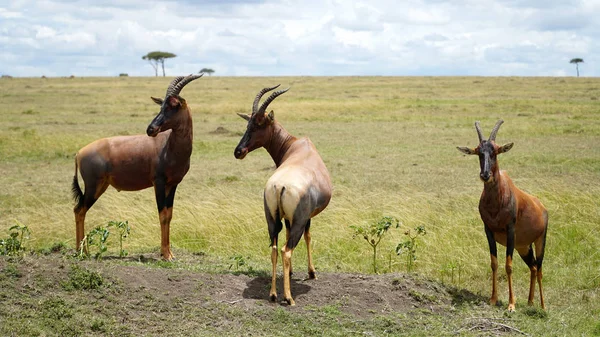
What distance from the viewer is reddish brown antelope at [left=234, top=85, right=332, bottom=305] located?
702cm

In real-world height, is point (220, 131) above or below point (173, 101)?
below

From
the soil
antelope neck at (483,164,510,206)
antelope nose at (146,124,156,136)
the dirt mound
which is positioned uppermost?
antelope nose at (146,124,156,136)

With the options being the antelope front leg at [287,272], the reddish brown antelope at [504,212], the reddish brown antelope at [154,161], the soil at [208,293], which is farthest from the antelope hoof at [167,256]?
the reddish brown antelope at [504,212]

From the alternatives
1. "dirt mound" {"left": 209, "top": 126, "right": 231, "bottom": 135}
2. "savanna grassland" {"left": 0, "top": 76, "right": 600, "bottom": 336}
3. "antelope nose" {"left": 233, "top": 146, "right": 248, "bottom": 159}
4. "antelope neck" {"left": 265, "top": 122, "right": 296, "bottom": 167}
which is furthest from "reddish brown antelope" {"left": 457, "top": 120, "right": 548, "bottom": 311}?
"dirt mound" {"left": 209, "top": 126, "right": 231, "bottom": 135}

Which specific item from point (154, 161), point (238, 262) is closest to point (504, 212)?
point (238, 262)

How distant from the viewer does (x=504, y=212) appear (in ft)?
24.7

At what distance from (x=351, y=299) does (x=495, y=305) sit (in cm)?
163

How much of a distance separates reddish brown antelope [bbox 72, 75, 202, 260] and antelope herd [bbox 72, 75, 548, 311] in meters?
0.01

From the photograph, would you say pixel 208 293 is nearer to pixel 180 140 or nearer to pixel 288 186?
pixel 288 186

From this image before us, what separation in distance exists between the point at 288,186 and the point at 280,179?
0.16 metres

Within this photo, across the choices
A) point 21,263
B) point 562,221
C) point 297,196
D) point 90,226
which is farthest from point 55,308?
point 562,221

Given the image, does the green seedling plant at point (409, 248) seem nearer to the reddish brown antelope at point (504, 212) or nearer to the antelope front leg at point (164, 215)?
the reddish brown antelope at point (504, 212)

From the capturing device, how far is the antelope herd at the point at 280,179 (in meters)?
7.10

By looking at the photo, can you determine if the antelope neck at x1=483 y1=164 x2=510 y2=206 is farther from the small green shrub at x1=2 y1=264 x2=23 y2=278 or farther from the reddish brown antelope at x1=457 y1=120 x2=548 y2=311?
the small green shrub at x1=2 y1=264 x2=23 y2=278
